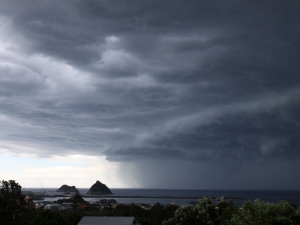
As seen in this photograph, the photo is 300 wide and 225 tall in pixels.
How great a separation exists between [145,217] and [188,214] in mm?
62571

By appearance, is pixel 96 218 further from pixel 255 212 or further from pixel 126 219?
pixel 255 212

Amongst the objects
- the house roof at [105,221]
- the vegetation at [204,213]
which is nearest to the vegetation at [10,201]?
the vegetation at [204,213]

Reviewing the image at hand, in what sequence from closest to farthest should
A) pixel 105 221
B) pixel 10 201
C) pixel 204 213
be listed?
pixel 204 213 < pixel 105 221 < pixel 10 201

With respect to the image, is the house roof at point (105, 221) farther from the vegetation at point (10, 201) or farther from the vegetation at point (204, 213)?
the vegetation at point (10, 201)

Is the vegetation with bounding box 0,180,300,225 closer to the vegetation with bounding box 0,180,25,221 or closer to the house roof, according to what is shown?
the vegetation with bounding box 0,180,25,221

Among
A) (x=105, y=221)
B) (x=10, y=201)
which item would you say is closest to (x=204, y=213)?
(x=105, y=221)

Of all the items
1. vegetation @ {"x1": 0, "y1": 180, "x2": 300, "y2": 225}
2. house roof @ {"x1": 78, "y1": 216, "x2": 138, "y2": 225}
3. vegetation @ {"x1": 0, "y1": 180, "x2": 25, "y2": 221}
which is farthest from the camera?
vegetation @ {"x1": 0, "y1": 180, "x2": 25, "y2": 221}

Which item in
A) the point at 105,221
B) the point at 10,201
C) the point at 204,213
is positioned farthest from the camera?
the point at 10,201

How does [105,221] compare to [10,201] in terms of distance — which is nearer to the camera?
[105,221]

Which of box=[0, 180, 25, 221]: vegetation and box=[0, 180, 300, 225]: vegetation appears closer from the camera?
box=[0, 180, 300, 225]: vegetation

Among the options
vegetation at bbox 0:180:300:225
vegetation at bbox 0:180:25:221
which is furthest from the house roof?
vegetation at bbox 0:180:25:221

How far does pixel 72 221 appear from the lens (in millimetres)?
74688

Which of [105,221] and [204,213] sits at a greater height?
[204,213]

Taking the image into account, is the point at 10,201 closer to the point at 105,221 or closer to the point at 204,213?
the point at 105,221
